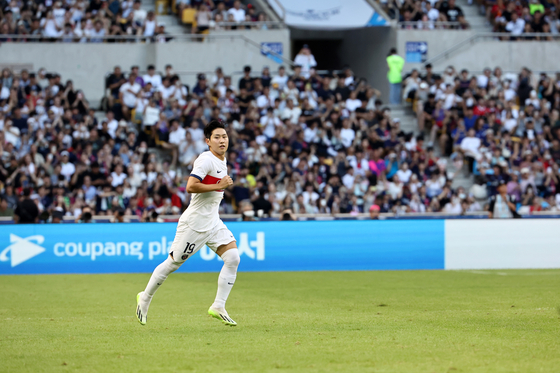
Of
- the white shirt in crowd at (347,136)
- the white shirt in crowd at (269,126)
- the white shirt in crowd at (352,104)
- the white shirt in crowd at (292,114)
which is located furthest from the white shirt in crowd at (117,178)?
the white shirt in crowd at (352,104)

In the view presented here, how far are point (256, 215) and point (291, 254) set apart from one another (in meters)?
1.80

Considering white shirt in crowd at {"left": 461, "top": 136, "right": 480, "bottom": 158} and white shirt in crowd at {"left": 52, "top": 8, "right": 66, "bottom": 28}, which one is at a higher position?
white shirt in crowd at {"left": 52, "top": 8, "right": 66, "bottom": 28}

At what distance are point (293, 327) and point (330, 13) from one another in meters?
21.1

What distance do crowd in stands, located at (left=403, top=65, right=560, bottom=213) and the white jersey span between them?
13.5 m

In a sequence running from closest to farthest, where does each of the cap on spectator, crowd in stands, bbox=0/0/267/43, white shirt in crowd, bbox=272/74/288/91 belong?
1. the cap on spectator
2. white shirt in crowd, bbox=272/74/288/91
3. crowd in stands, bbox=0/0/267/43

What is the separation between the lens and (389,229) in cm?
1669

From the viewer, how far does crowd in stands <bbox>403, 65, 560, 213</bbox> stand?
2173 cm

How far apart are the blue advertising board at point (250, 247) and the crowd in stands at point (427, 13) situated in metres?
12.9

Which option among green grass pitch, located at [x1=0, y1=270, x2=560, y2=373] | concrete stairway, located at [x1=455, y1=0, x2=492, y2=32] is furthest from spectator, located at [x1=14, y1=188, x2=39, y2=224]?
concrete stairway, located at [x1=455, y1=0, x2=492, y2=32]

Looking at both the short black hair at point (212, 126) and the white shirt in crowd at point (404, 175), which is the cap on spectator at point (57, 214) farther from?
the short black hair at point (212, 126)

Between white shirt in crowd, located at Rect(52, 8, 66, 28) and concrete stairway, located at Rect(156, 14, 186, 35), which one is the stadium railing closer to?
white shirt in crowd, located at Rect(52, 8, 66, 28)

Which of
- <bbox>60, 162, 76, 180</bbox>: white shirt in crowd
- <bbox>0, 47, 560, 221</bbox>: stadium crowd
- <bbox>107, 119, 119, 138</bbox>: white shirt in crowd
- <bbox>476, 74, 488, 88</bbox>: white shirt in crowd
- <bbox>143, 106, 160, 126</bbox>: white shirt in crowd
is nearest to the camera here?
<bbox>0, 47, 560, 221</bbox>: stadium crowd

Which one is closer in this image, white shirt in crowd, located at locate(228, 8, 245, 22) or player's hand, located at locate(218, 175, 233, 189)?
player's hand, located at locate(218, 175, 233, 189)

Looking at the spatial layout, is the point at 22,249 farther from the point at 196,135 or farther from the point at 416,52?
the point at 416,52
